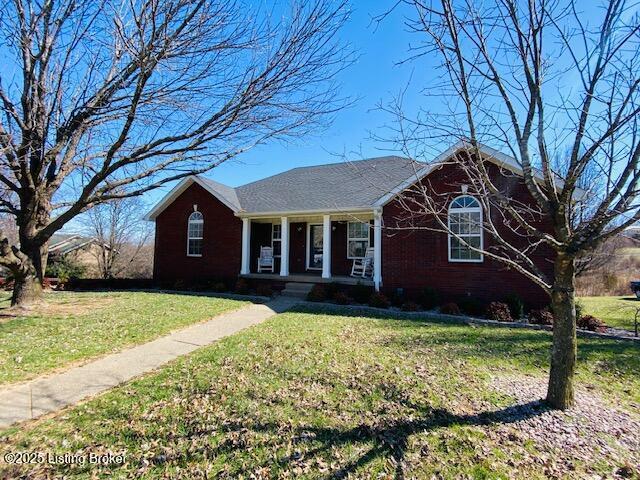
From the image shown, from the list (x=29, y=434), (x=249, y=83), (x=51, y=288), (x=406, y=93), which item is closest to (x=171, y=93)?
(x=249, y=83)

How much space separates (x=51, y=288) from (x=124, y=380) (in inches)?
570

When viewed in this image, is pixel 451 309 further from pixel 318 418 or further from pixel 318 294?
pixel 318 418

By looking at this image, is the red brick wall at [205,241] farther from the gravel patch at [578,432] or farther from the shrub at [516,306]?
the gravel patch at [578,432]

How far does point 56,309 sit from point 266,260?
774cm

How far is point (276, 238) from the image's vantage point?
16.5 metres

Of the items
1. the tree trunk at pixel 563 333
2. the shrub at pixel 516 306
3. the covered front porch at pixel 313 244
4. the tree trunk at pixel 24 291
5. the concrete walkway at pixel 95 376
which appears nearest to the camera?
the tree trunk at pixel 563 333

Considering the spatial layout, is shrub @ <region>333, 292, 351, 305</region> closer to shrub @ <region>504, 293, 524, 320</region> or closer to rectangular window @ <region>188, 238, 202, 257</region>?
shrub @ <region>504, 293, 524, 320</region>

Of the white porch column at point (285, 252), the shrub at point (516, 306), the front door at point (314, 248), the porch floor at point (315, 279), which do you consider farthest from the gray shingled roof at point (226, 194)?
the shrub at point (516, 306)

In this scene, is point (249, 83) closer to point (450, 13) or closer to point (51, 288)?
point (450, 13)

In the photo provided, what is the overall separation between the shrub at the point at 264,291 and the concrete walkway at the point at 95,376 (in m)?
4.61

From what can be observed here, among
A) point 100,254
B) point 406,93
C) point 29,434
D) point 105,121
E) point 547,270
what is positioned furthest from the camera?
point 100,254

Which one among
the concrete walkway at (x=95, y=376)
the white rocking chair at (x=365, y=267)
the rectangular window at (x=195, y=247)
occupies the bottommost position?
the concrete walkway at (x=95, y=376)

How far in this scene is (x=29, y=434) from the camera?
341 centimetres

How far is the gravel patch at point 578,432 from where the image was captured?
308cm
